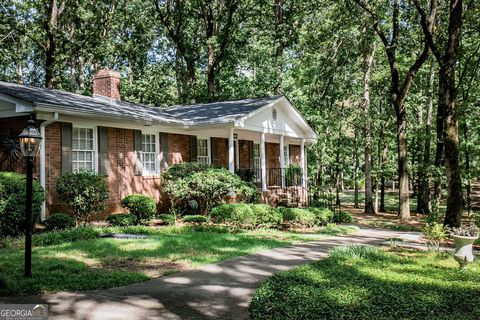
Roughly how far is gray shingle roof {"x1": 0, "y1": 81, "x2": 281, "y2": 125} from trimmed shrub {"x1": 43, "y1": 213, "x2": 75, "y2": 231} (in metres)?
2.87

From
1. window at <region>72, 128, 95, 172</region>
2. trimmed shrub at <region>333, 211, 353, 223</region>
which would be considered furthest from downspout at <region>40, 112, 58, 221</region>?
trimmed shrub at <region>333, 211, 353, 223</region>

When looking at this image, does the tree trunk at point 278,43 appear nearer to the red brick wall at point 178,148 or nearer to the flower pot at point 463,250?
the red brick wall at point 178,148

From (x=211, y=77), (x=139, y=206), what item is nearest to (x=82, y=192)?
(x=139, y=206)

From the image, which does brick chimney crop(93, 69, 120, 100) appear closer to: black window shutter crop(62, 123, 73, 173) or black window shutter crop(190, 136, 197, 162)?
black window shutter crop(190, 136, 197, 162)

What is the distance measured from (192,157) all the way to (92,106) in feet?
17.0

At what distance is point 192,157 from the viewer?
1678 cm

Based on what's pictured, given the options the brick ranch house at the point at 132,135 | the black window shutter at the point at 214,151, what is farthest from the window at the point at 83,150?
the black window shutter at the point at 214,151

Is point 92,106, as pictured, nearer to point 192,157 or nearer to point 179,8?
point 192,157

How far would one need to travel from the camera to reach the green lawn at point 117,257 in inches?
231

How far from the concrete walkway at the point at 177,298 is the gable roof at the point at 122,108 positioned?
6660 millimetres

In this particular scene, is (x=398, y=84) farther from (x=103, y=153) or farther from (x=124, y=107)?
(x=103, y=153)

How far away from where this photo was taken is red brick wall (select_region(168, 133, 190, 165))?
52.0 ft

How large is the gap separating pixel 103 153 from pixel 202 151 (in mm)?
5686

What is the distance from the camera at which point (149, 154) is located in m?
14.9
